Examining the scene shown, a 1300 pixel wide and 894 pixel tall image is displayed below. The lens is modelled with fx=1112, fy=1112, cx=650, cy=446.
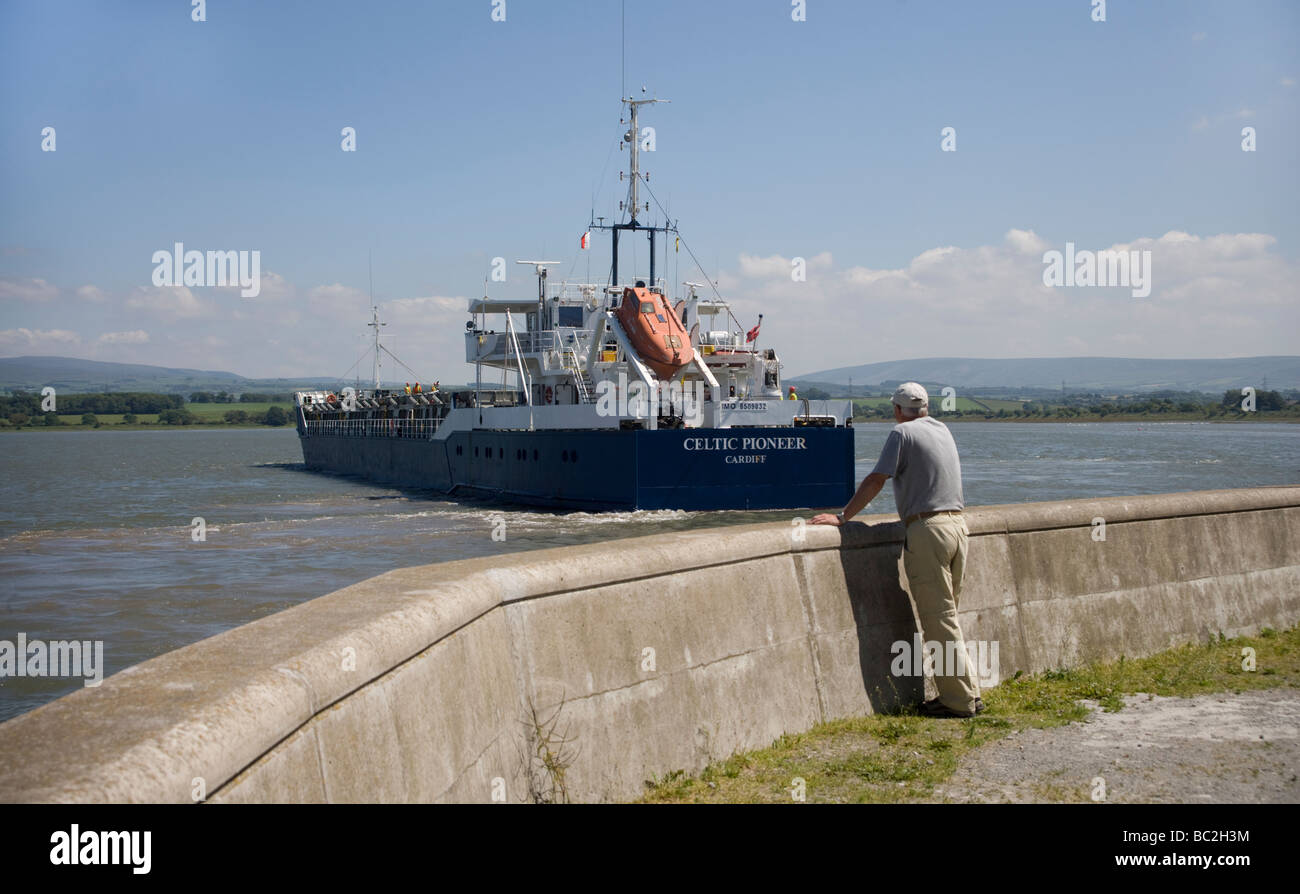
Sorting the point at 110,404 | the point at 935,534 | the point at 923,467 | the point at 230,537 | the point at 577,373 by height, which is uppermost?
the point at 110,404

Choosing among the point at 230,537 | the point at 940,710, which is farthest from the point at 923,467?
the point at 230,537

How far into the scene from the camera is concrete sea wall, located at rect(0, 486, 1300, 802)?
101 inches

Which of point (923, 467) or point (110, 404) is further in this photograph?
point (110, 404)

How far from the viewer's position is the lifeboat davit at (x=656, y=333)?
102 feet

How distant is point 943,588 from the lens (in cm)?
533

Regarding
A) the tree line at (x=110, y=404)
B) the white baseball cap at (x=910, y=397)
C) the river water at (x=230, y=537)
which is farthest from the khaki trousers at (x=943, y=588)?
the tree line at (x=110, y=404)

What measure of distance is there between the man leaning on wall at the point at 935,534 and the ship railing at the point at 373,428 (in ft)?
132

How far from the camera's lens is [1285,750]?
4617 mm

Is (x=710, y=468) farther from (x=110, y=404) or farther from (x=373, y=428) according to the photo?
(x=110, y=404)

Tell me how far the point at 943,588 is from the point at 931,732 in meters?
0.69
